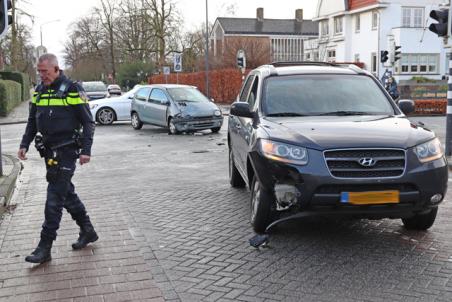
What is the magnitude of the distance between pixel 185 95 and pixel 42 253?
12.8 metres

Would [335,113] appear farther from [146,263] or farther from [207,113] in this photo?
[207,113]

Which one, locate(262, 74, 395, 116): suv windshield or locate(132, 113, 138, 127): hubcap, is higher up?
locate(262, 74, 395, 116): suv windshield

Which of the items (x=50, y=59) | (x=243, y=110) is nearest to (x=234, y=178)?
(x=243, y=110)

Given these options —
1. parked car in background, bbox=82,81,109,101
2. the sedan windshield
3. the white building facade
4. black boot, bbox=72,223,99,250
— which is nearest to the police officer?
black boot, bbox=72,223,99,250

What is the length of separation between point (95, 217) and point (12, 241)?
1148mm

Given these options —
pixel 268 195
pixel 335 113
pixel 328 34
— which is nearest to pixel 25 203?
pixel 268 195

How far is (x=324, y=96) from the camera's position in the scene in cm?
620

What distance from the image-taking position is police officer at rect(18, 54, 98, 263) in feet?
16.2

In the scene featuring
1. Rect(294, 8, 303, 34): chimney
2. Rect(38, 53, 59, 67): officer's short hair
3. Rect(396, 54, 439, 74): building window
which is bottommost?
Rect(38, 53, 59, 67): officer's short hair

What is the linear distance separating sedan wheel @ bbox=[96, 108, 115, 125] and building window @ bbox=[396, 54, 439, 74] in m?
28.3

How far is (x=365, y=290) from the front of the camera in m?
4.22

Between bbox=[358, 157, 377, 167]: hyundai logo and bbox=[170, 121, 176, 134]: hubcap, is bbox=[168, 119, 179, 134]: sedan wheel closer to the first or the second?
bbox=[170, 121, 176, 134]: hubcap

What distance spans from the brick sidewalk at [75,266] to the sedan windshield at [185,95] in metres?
10.5

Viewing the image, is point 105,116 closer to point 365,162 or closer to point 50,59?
point 50,59
